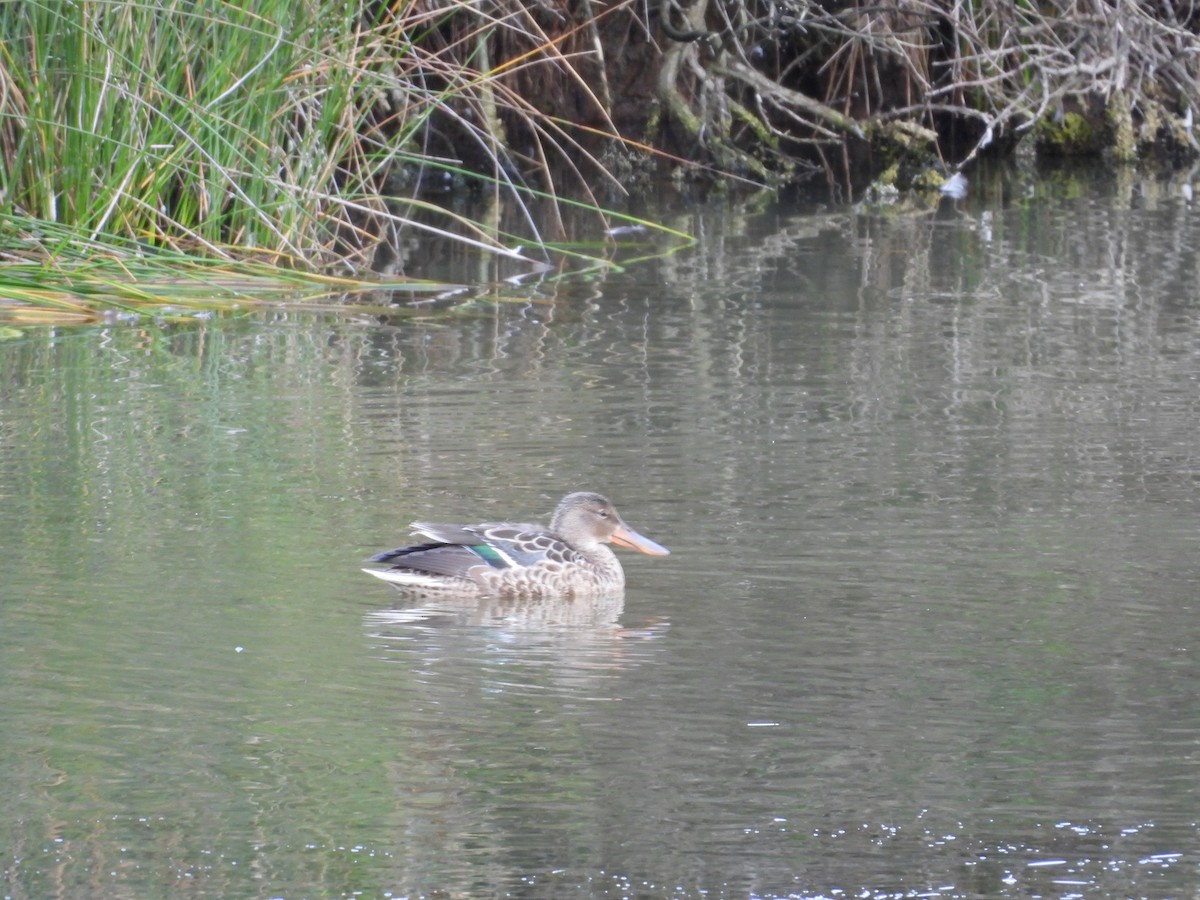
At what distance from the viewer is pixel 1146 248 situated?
12258mm

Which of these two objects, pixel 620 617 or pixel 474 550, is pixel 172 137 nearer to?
pixel 474 550

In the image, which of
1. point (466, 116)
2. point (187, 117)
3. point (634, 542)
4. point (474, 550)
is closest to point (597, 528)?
point (634, 542)

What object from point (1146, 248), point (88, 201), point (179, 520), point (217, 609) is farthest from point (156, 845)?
point (1146, 248)

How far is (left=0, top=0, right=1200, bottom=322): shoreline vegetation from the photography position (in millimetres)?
9953

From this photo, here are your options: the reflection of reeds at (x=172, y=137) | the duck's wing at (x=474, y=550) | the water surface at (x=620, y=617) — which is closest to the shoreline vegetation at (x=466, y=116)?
the reflection of reeds at (x=172, y=137)

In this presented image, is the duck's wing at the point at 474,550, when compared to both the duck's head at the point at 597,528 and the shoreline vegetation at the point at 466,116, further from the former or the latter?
the shoreline vegetation at the point at 466,116

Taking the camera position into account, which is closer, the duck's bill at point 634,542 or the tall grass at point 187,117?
the duck's bill at point 634,542

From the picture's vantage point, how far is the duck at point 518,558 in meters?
5.72

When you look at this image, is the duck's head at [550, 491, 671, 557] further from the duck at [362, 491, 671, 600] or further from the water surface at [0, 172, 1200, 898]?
the water surface at [0, 172, 1200, 898]

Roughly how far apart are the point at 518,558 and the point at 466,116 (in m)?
10.8

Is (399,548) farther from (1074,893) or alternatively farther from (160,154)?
(160,154)

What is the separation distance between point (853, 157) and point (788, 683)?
12.4 m

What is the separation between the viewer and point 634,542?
19.9ft

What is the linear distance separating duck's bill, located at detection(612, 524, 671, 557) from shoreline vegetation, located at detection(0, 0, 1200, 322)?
401 centimetres
